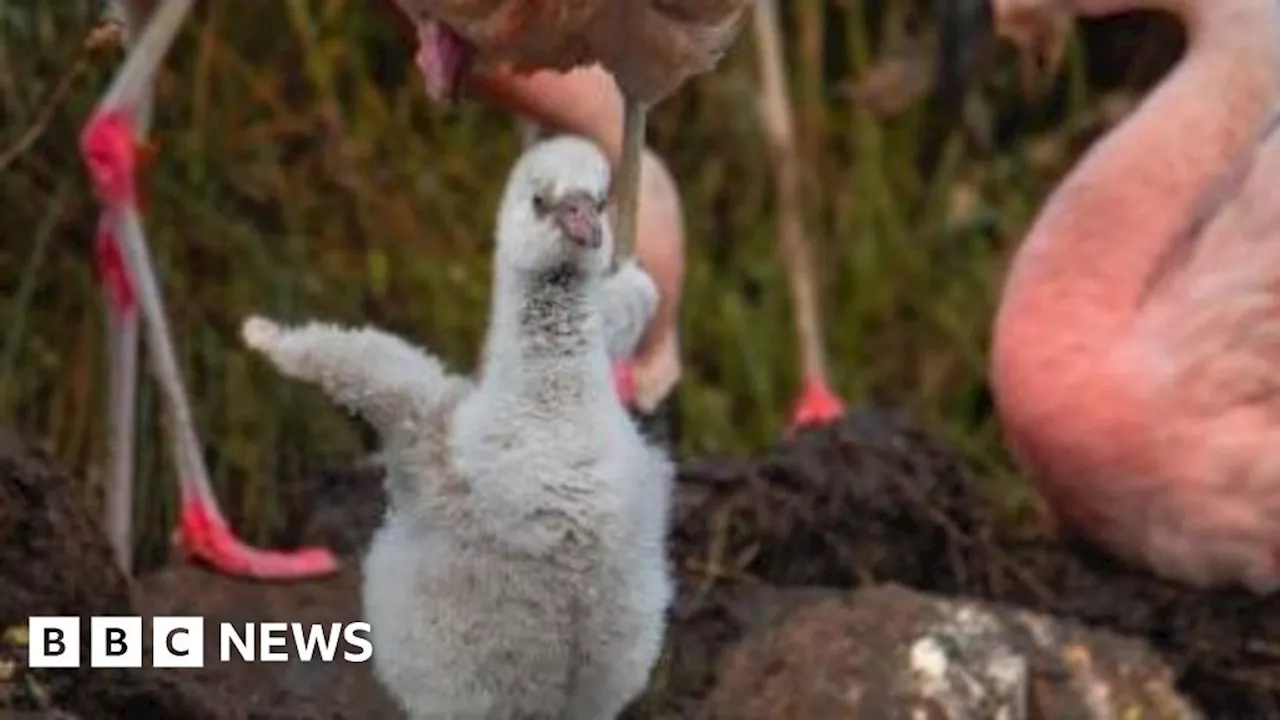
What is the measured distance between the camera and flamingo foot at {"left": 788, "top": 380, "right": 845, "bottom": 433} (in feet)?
17.2

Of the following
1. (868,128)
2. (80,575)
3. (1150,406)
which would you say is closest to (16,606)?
(80,575)

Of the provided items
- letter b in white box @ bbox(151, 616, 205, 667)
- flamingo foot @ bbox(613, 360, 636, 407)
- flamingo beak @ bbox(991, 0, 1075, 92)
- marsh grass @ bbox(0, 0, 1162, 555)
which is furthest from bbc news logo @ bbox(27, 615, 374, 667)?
flamingo beak @ bbox(991, 0, 1075, 92)

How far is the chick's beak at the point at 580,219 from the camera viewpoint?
10.3 feet

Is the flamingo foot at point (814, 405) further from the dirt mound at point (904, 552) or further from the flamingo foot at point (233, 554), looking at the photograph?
the flamingo foot at point (233, 554)

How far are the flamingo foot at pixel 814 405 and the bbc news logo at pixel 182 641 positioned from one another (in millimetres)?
1161

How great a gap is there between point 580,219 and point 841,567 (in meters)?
1.56

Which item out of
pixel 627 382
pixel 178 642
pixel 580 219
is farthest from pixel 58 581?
pixel 627 382

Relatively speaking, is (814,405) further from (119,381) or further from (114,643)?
(114,643)

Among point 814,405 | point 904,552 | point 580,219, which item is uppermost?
point 580,219

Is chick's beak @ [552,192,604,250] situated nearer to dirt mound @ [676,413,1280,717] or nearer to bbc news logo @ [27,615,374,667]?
bbc news logo @ [27,615,374,667]

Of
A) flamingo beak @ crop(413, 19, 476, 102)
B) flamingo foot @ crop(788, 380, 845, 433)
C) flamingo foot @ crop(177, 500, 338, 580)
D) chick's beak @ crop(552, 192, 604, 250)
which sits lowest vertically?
flamingo foot @ crop(177, 500, 338, 580)

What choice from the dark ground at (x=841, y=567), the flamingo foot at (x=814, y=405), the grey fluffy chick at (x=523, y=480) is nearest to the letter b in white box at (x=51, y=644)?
the grey fluffy chick at (x=523, y=480)

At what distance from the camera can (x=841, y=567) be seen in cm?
463

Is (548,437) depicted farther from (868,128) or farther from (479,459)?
(868,128)
